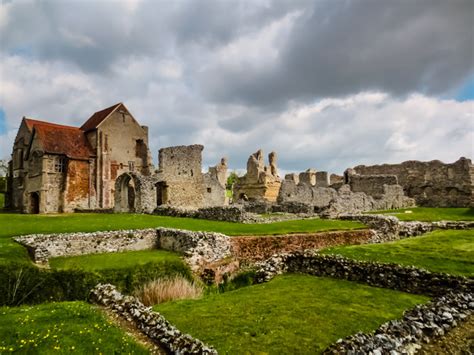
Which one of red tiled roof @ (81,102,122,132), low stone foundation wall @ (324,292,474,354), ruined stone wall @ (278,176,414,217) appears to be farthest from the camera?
red tiled roof @ (81,102,122,132)

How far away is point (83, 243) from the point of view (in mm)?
16953

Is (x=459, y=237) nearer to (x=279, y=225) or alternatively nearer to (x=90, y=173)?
(x=279, y=225)

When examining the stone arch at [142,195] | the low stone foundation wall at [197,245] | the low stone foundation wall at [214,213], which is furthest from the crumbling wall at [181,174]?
the low stone foundation wall at [197,245]

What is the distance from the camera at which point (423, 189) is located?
4725 cm

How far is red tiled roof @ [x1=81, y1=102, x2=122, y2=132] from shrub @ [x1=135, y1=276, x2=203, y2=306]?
3686 centimetres

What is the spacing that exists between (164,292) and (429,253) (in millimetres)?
9297

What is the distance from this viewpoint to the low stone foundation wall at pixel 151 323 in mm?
7148

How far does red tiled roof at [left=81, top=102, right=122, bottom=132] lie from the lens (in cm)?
4622

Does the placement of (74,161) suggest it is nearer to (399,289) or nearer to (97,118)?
(97,118)

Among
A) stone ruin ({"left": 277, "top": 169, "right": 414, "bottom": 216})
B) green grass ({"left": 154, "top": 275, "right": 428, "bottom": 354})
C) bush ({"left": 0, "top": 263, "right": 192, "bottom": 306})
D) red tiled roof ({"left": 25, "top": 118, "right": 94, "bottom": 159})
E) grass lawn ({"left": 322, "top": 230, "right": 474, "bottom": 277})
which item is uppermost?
red tiled roof ({"left": 25, "top": 118, "right": 94, "bottom": 159})

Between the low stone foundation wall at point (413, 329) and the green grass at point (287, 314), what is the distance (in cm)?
43

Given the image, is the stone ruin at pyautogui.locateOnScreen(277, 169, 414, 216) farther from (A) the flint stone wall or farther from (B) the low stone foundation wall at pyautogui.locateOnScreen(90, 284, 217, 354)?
(B) the low stone foundation wall at pyautogui.locateOnScreen(90, 284, 217, 354)

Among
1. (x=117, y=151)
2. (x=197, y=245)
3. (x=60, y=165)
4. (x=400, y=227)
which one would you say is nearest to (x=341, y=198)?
(x=400, y=227)

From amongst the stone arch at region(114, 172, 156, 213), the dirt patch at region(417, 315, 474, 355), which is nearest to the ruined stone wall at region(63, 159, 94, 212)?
the stone arch at region(114, 172, 156, 213)
